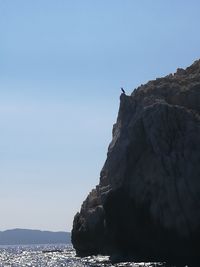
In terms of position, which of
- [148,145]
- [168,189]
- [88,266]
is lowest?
[88,266]

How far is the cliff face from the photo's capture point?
7644cm

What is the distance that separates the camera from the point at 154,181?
80.4 meters

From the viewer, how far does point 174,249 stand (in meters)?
76.8

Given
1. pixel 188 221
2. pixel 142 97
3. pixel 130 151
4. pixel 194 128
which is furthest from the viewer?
pixel 142 97

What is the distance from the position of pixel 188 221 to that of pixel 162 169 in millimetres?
7776

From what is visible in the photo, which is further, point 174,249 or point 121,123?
point 121,123

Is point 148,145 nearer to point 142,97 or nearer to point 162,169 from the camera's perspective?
point 162,169

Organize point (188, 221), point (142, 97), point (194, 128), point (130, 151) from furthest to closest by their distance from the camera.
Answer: point (142, 97)
point (130, 151)
point (194, 128)
point (188, 221)

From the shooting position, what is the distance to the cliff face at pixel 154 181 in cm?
7644

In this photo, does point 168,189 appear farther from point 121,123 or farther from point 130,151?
point 121,123

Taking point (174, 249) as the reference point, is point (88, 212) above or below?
above

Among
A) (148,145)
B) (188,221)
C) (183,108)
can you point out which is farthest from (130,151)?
(188,221)

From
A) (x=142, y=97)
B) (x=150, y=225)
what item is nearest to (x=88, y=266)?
(x=150, y=225)

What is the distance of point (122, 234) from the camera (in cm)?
8431
